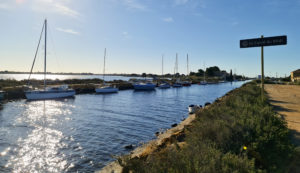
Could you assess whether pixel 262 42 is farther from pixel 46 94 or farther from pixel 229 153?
pixel 46 94

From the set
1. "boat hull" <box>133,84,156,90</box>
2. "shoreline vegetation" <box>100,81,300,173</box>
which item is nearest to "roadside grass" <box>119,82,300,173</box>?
"shoreline vegetation" <box>100,81,300,173</box>

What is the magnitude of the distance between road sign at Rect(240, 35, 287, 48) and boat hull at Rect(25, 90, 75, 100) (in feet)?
113

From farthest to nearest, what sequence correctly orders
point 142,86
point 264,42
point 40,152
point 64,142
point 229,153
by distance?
1. point 142,86
2. point 64,142
3. point 40,152
4. point 264,42
5. point 229,153

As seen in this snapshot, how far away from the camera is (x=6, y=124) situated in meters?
15.9

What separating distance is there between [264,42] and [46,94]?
35.6 metres

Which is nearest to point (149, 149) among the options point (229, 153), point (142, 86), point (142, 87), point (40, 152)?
point (229, 153)

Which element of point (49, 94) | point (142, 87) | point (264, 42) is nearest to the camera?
point (264, 42)

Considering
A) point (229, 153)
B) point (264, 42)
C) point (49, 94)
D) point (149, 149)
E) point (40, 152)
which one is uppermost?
point (264, 42)

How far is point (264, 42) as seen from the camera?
9680 millimetres

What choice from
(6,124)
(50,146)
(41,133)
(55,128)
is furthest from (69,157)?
(6,124)

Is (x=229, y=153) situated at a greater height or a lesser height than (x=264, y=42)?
lesser

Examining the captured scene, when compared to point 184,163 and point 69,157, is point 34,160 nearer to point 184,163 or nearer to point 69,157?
point 69,157

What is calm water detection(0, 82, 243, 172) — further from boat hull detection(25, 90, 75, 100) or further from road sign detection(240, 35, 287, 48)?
boat hull detection(25, 90, 75, 100)

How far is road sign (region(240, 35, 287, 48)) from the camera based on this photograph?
925 centimetres
